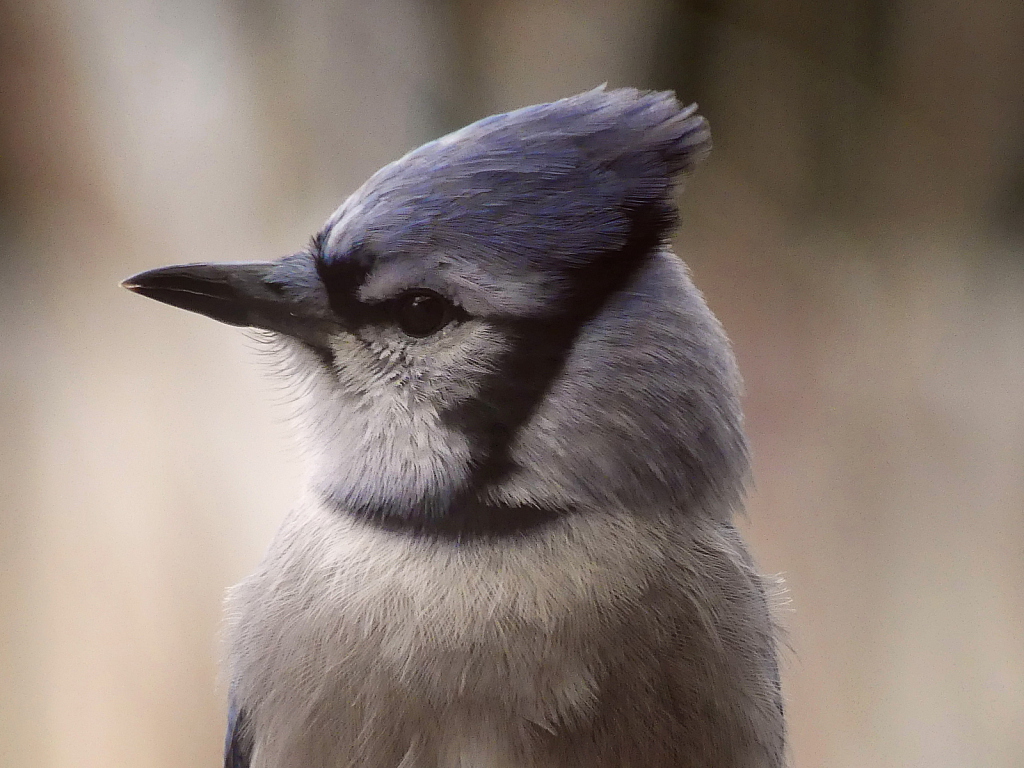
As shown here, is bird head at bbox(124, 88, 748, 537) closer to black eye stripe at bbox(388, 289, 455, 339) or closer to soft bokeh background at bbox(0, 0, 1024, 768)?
black eye stripe at bbox(388, 289, 455, 339)

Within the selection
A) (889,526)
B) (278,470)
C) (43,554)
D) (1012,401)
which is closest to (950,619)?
(889,526)

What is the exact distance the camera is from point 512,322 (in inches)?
20.8

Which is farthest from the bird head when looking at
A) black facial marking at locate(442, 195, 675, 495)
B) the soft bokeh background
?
the soft bokeh background

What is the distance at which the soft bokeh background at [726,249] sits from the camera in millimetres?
684

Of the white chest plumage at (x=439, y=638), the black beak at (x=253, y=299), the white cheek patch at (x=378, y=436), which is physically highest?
the black beak at (x=253, y=299)

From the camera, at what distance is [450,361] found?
53 centimetres

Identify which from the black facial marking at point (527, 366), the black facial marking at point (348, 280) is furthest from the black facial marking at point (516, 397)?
the black facial marking at point (348, 280)

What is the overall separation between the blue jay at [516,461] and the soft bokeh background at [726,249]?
12 centimetres

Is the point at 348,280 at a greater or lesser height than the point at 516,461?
greater

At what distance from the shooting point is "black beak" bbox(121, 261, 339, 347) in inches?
22.3

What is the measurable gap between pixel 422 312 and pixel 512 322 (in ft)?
0.22

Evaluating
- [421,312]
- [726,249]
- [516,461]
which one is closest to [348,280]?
[421,312]

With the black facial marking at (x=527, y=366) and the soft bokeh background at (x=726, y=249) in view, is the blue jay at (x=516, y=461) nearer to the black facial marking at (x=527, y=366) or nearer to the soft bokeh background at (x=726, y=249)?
the black facial marking at (x=527, y=366)

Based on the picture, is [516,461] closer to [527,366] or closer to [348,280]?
[527,366]
